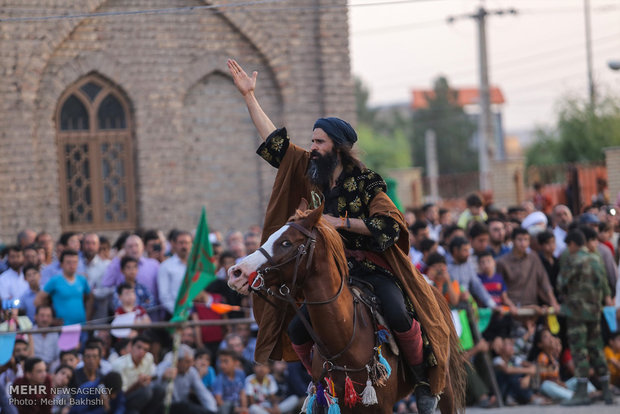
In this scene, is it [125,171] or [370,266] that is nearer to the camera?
[370,266]

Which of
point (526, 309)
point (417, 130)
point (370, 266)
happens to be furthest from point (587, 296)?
point (417, 130)

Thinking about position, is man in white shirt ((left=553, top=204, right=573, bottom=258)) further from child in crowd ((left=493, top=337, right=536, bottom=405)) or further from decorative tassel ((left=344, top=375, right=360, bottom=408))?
decorative tassel ((left=344, top=375, right=360, bottom=408))

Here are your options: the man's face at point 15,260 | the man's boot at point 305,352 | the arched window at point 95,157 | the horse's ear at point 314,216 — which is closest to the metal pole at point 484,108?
the arched window at point 95,157

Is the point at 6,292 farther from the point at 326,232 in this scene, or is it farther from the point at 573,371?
the point at 573,371

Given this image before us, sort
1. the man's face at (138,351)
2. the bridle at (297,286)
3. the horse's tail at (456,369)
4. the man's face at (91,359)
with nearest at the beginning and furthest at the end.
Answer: the bridle at (297,286) → the horse's tail at (456,369) → the man's face at (91,359) → the man's face at (138,351)

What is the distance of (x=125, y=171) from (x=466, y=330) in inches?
298

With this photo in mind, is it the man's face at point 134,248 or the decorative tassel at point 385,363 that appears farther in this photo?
the man's face at point 134,248

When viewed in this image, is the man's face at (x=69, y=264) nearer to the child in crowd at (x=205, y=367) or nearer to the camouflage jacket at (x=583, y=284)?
the child in crowd at (x=205, y=367)

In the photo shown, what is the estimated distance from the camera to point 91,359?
1060 cm

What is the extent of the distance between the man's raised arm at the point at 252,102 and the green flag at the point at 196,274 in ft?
13.5

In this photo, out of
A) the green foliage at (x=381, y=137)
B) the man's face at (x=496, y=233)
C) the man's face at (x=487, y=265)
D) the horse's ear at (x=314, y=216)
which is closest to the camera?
the horse's ear at (x=314, y=216)

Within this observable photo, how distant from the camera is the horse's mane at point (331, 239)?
246 inches

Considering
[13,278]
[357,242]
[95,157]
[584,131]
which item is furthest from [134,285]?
[584,131]

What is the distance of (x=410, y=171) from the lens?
110 feet
